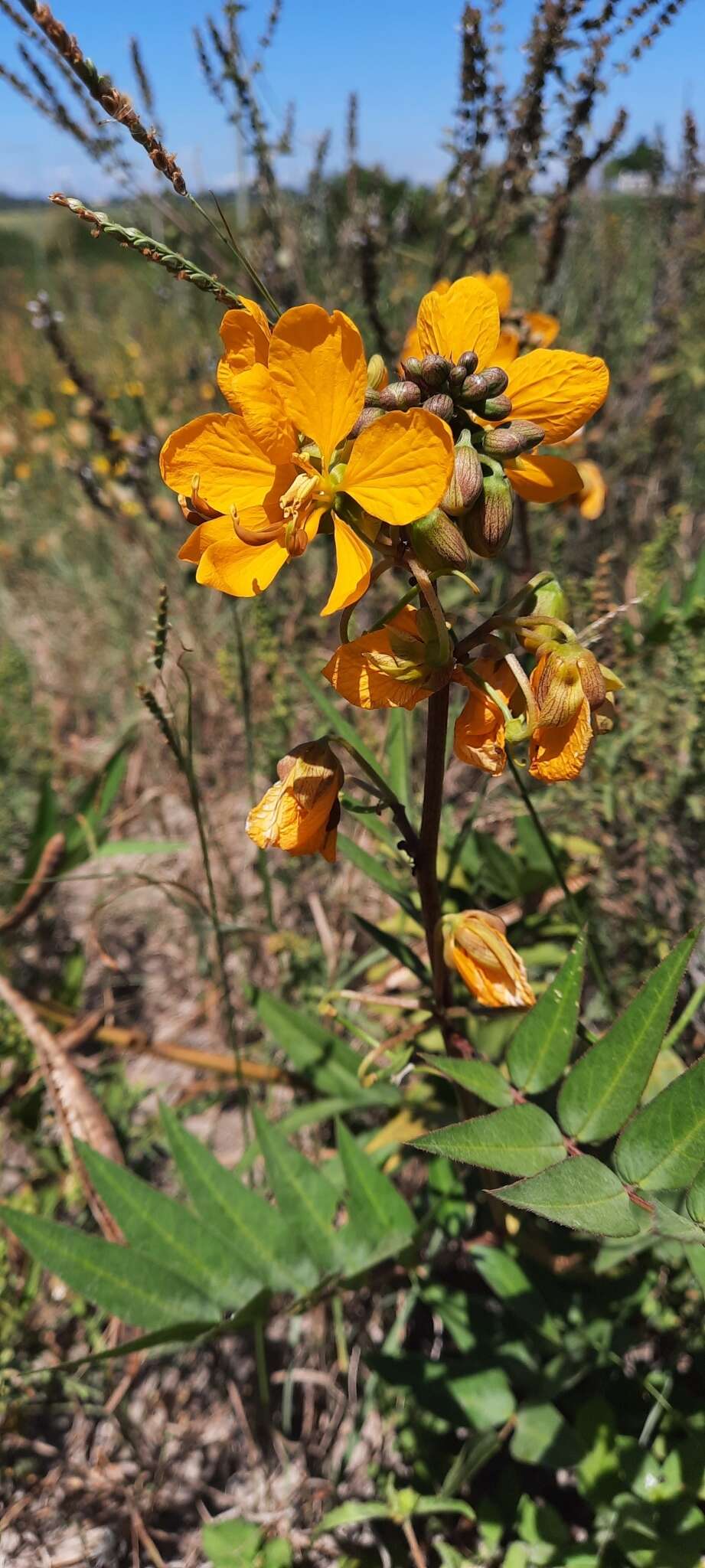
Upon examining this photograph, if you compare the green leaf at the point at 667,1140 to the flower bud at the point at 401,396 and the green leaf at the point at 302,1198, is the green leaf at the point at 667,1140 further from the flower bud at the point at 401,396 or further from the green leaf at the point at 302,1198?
the flower bud at the point at 401,396

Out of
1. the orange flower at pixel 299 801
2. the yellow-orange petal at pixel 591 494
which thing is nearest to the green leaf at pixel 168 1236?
the orange flower at pixel 299 801

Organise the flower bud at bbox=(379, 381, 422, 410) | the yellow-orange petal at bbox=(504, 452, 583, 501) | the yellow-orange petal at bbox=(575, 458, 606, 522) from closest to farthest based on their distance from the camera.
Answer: the flower bud at bbox=(379, 381, 422, 410), the yellow-orange petal at bbox=(504, 452, 583, 501), the yellow-orange petal at bbox=(575, 458, 606, 522)

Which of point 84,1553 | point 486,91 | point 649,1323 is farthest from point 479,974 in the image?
point 486,91

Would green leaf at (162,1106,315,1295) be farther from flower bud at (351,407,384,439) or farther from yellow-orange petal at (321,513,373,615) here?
flower bud at (351,407,384,439)

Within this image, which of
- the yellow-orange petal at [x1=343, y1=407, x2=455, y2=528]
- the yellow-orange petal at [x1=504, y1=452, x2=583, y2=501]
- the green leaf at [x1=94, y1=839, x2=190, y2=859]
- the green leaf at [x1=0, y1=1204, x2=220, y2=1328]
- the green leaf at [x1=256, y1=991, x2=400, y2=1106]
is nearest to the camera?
the yellow-orange petal at [x1=343, y1=407, x2=455, y2=528]

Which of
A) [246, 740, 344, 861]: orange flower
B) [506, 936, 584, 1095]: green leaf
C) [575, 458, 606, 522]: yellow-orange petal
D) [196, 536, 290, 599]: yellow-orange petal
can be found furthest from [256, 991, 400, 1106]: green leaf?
[575, 458, 606, 522]: yellow-orange petal

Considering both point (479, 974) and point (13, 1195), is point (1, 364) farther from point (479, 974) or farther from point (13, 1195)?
point (479, 974)
